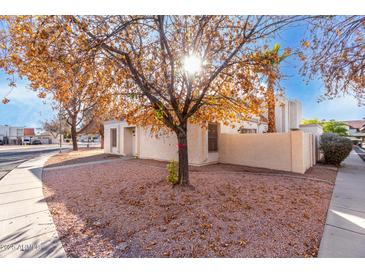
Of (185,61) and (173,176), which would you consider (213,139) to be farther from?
(185,61)

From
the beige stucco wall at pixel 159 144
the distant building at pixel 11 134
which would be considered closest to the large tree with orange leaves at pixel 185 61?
the beige stucco wall at pixel 159 144

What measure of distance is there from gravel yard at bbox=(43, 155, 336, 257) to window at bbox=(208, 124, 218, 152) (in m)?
4.49

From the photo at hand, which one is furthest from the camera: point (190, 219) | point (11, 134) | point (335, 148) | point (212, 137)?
point (11, 134)

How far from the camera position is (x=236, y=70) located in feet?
14.5

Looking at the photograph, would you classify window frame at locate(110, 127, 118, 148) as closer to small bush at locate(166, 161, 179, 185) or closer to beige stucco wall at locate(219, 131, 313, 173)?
beige stucco wall at locate(219, 131, 313, 173)

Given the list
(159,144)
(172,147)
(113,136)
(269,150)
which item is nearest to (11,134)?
(113,136)

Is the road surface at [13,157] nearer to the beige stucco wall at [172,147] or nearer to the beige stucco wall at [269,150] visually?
the beige stucco wall at [172,147]

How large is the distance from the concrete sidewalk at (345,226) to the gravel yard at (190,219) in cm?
14

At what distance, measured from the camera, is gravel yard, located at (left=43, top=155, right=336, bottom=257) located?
2635mm

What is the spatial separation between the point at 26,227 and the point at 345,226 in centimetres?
591

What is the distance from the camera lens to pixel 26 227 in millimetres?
3270

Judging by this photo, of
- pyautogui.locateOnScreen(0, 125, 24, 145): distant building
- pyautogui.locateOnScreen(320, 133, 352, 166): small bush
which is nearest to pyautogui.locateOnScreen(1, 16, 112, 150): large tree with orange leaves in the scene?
pyautogui.locateOnScreen(320, 133, 352, 166): small bush

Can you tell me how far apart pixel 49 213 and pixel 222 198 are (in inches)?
157
